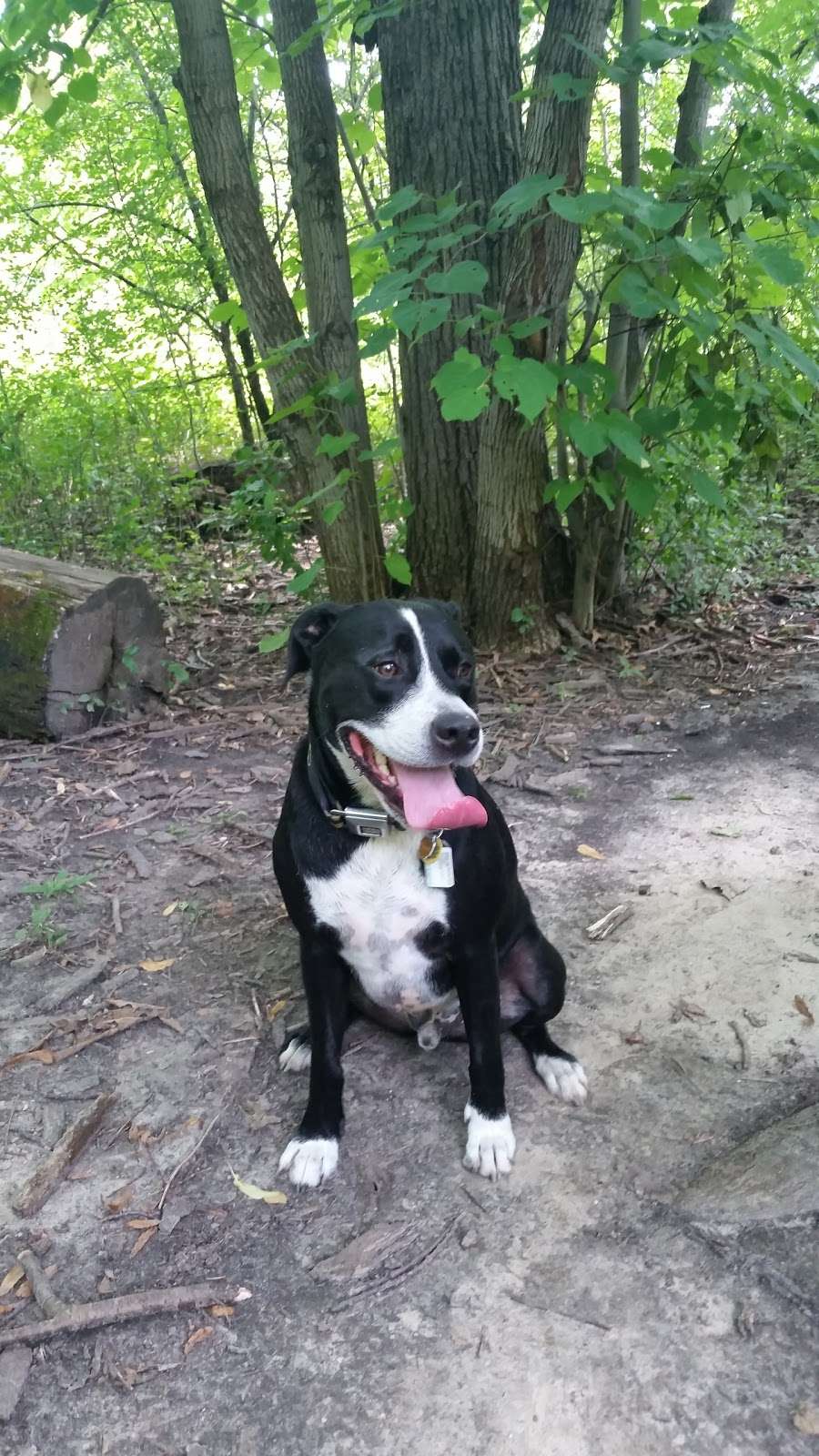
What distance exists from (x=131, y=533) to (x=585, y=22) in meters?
4.18

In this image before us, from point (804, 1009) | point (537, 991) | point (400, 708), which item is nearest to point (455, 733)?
point (400, 708)

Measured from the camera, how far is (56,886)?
3.65 meters

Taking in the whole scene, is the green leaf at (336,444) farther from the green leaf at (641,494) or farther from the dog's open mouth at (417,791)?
the dog's open mouth at (417,791)

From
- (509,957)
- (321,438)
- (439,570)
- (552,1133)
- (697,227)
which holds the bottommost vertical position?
(552,1133)

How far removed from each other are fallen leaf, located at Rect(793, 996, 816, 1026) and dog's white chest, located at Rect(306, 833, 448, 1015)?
114cm

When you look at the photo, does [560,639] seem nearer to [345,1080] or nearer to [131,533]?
[131,533]

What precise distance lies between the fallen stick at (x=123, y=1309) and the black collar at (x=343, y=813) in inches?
39.4

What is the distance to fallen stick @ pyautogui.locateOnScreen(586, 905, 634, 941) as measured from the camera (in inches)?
131

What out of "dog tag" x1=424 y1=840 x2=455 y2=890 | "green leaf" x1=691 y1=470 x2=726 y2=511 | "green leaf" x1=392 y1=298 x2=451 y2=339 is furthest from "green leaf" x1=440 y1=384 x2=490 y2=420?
"dog tag" x1=424 y1=840 x2=455 y2=890

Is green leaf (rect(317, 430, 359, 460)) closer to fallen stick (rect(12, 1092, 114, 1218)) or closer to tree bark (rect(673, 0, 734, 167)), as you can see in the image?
tree bark (rect(673, 0, 734, 167))

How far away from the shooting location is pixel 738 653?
18.8 ft

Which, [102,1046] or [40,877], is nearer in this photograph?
[102,1046]

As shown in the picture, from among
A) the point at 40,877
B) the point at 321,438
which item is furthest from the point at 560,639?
the point at 40,877

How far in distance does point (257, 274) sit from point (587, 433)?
2341mm
